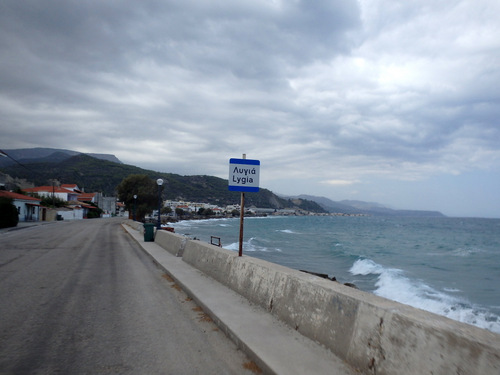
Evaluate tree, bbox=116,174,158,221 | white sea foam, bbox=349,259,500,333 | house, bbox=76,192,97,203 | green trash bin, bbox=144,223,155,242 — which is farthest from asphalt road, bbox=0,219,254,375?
house, bbox=76,192,97,203

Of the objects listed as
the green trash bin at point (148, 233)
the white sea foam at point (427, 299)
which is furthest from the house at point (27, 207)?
the white sea foam at point (427, 299)

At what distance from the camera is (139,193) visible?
196 feet

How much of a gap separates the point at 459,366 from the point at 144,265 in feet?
37.4

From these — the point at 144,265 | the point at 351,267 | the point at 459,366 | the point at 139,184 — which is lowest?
the point at 351,267

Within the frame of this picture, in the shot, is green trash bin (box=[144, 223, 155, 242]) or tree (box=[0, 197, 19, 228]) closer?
green trash bin (box=[144, 223, 155, 242])

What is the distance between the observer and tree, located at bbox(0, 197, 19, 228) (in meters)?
34.5

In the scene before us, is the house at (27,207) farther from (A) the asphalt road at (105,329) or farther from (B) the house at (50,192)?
(A) the asphalt road at (105,329)

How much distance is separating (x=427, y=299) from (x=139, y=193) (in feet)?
163

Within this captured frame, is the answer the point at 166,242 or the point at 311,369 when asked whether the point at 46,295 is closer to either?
the point at 311,369

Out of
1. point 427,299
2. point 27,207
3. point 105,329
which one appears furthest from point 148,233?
point 27,207

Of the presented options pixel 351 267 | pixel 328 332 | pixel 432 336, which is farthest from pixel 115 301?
pixel 351 267

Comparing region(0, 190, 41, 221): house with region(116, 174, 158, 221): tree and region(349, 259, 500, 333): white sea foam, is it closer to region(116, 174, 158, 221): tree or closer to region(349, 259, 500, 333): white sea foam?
region(116, 174, 158, 221): tree

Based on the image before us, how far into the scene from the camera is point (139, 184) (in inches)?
2389

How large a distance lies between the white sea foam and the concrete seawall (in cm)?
1159
